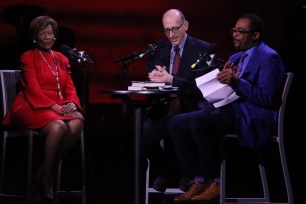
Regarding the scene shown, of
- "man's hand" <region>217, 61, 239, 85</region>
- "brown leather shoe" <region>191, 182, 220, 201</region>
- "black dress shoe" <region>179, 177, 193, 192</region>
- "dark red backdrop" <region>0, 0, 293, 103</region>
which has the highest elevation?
"dark red backdrop" <region>0, 0, 293, 103</region>

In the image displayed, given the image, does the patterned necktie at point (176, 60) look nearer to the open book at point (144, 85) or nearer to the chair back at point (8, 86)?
the open book at point (144, 85)

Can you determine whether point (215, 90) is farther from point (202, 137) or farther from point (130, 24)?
point (130, 24)

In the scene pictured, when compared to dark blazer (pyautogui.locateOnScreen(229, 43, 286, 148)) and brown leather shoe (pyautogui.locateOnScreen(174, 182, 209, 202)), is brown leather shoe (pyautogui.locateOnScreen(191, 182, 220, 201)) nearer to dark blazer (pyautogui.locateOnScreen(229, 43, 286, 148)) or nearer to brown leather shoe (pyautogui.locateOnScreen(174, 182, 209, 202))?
brown leather shoe (pyautogui.locateOnScreen(174, 182, 209, 202))

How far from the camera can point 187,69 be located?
454cm

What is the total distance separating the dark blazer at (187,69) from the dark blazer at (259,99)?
41 cm

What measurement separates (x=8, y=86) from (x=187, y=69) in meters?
1.30

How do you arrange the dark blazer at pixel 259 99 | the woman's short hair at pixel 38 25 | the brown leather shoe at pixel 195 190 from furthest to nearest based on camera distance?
1. the woman's short hair at pixel 38 25
2. the brown leather shoe at pixel 195 190
3. the dark blazer at pixel 259 99

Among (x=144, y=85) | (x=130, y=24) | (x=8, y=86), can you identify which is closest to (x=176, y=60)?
(x=144, y=85)

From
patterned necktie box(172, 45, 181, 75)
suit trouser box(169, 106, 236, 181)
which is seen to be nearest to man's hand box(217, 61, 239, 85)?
suit trouser box(169, 106, 236, 181)

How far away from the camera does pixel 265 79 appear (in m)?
3.92

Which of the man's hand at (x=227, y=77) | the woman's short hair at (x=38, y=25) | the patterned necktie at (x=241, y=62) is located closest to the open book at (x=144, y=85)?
the man's hand at (x=227, y=77)

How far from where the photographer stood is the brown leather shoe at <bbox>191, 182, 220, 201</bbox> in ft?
13.1

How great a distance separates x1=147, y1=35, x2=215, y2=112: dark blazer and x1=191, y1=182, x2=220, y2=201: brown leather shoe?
685 millimetres

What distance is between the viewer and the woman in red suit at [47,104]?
4.21 metres
